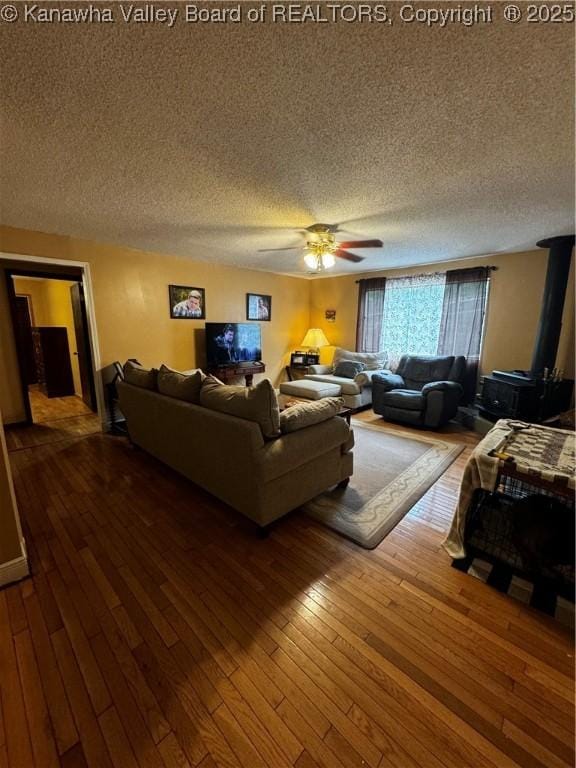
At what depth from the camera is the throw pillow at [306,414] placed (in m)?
2.05

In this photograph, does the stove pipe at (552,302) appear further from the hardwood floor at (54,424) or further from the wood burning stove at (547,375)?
the hardwood floor at (54,424)

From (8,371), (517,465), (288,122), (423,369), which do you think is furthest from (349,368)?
(8,371)

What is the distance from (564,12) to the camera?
1.01 m

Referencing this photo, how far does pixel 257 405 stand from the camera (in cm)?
191

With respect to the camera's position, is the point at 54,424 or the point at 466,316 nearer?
the point at 54,424

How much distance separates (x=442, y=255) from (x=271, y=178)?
3.31m

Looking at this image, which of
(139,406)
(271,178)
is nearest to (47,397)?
(139,406)

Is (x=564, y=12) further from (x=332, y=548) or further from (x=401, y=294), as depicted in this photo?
(x=401, y=294)

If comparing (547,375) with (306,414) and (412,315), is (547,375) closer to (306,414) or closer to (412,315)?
(412,315)

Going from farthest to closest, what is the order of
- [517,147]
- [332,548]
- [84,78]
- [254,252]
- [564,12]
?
[254,252] → [332,548] → [517,147] → [84,78] → [564,12]

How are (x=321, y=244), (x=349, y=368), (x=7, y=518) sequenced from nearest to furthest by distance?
(x=7, y=518) < (x=321, y=244) < (x=349, y=368)

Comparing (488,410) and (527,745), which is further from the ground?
(488,410)

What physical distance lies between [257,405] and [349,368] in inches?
142

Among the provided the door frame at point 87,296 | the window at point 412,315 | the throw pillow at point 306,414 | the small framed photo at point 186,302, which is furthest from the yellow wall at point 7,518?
the window at point 412,315
